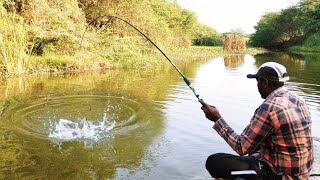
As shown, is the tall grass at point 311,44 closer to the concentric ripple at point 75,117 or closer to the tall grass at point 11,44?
the tall grass at point 11,44

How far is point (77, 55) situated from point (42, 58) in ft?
6.55

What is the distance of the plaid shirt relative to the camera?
3400 millimetres

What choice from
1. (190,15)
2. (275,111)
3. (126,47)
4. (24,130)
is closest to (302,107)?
(275,111)

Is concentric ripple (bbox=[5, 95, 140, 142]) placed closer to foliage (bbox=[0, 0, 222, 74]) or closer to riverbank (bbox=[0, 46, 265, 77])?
foliage (bbox=[0, 0, 222, 74])

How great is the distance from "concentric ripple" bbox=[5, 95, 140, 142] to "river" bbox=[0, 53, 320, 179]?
19mm

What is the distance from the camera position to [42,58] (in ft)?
60.5

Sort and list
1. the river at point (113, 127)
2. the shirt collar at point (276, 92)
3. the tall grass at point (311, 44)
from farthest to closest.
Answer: the tall grass at point (311, 44), the river at point (113, 127), the shirt collar at point (276, 92)

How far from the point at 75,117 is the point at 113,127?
1.46 meters

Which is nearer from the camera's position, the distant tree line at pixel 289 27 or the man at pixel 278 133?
the man at pixel 278 133

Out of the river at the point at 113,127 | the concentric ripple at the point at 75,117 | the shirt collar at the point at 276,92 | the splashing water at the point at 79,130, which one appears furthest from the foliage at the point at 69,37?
the shirt collar at the point at 276,92

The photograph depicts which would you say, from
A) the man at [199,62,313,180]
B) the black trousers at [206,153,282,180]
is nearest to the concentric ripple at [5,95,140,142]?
the black trousers at [206,153,282,180]

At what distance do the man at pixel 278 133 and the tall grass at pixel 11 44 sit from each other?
13.2m

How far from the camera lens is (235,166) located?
400 centimetres

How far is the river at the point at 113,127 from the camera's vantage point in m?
5.93
